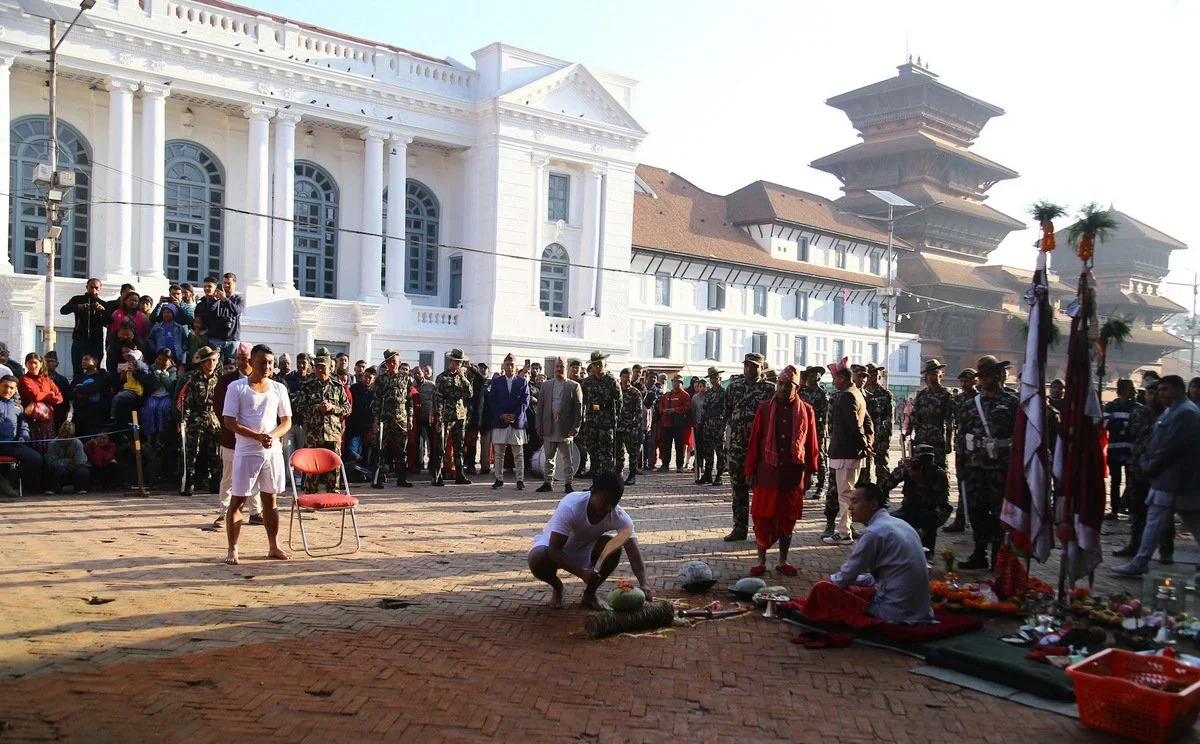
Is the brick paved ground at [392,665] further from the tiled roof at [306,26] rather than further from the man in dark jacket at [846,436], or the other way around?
the tiled roof at [306,26]

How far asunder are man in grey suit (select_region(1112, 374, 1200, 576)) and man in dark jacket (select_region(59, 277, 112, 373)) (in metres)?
13.7

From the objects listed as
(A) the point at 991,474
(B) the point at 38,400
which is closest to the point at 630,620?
(A) the point at 991,474

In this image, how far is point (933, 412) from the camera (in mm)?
12906

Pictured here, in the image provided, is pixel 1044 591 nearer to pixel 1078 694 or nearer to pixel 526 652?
pixel 1078 694

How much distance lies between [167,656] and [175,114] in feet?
86.7

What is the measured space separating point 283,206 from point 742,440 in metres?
22.7

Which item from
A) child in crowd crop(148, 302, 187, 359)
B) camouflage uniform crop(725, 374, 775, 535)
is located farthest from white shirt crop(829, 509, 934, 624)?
child in crowd crop(148, 302, 187, 359)

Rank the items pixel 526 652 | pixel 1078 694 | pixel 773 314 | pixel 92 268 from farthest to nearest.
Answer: pixel 773 314 < pixel 92 268 < pixel 526 652 < pixel 1078 694

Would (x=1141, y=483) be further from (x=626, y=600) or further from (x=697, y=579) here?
(x=626, y=600)

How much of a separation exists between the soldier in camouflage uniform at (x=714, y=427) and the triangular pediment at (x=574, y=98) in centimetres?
1824

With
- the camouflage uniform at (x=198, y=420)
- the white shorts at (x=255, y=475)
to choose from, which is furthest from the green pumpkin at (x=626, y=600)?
the camouflage uniform at (x=198, y=420)

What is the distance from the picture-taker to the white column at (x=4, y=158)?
25.1 meters

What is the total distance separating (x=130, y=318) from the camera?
1459 cm

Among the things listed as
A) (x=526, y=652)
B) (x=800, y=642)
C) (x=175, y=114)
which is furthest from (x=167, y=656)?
(x=175, y=114)
